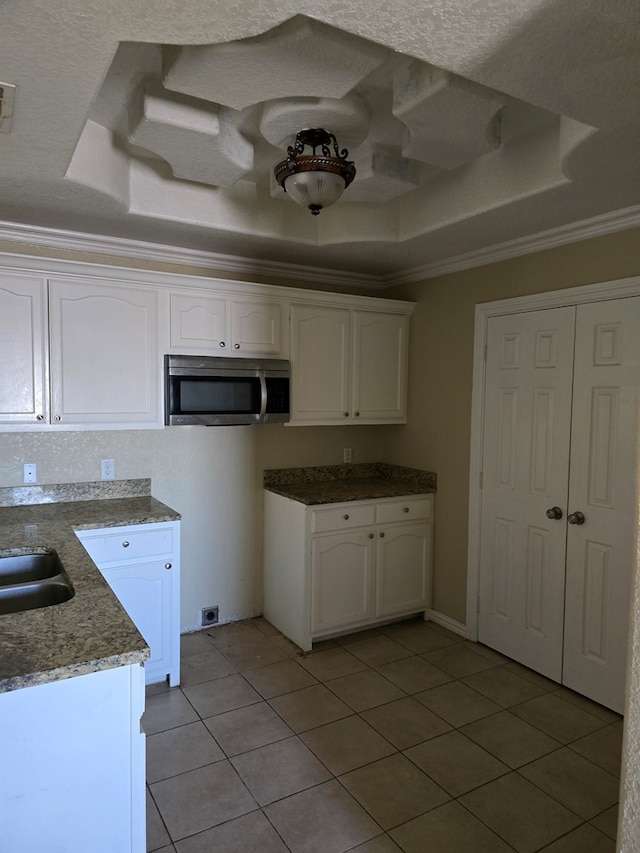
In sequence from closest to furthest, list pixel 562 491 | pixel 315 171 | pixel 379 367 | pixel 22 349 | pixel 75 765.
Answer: pixel 75 765 → pixel 315 171 → pixel 22 349 → pixel 562 491 → pixel 379 367

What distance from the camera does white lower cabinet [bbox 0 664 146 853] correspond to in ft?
4.34

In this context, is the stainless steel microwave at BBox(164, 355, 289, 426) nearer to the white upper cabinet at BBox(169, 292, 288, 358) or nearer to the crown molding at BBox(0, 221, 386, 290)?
the white upper cabinet at BBox(169, 292, 288, 358)

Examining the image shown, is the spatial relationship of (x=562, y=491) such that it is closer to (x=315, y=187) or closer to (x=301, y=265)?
(x=315, y=187)

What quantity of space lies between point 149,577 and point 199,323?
141cm

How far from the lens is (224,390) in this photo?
126 inches

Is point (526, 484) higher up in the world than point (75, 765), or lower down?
higher up

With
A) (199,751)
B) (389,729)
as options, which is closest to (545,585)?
(389,729)

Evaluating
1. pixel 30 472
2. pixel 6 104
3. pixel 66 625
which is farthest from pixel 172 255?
pixel 66 625

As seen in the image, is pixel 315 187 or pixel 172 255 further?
pixel 172 255

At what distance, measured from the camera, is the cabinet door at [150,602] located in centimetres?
276

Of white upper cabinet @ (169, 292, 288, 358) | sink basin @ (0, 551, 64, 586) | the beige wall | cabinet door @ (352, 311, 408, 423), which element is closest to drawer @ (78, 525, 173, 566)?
sink basin @ (0, 551, 64, 586)

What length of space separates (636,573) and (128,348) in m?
2.69

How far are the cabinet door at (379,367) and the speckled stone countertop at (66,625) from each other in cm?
173

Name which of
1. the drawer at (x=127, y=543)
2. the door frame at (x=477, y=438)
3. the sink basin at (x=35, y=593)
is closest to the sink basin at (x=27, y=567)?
the sink basin at (x=35, y=593)
